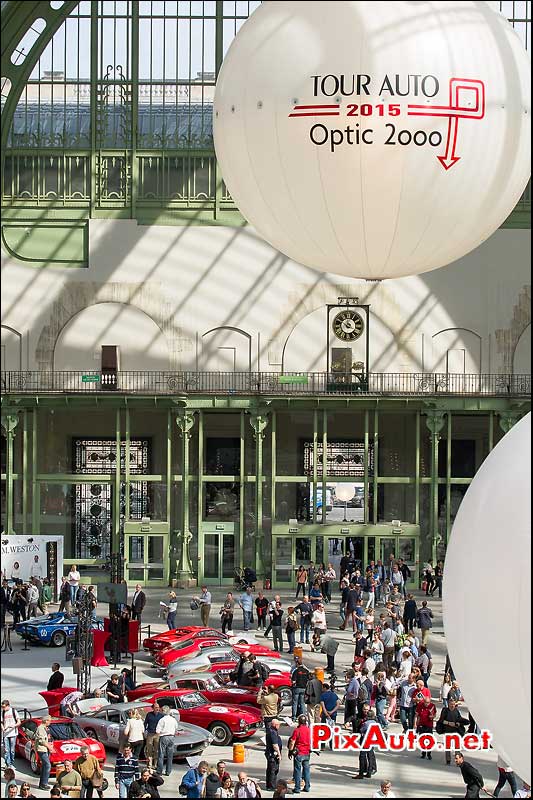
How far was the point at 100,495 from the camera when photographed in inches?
1582

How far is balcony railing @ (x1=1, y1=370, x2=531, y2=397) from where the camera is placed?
133ft

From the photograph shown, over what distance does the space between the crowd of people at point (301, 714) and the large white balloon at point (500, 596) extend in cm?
793

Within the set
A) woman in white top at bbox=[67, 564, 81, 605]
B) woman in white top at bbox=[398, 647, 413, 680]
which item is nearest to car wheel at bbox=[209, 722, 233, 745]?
woman in white top at bbox=[398, 647, 413, 680]

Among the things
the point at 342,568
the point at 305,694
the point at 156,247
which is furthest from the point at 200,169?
the point at 305,694

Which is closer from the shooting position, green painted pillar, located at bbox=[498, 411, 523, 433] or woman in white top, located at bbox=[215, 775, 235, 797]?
woman in white top, located at bbox=[215, 775, 235, 797]

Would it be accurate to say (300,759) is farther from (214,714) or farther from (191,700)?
(191,700)

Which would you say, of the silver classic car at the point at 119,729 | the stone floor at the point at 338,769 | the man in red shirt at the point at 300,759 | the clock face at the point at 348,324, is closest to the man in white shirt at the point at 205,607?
the stone floor at the point at 338,769

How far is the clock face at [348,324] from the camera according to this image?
41.2 meters

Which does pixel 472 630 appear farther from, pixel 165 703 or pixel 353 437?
pixel 353 437

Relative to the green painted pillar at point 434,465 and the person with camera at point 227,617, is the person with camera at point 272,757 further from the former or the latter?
the green painted pillar at point 434,465

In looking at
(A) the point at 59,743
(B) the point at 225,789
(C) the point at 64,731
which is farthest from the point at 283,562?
(B) the point at 225,789

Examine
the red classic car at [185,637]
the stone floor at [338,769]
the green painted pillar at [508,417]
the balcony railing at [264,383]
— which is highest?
the balcony railing at [264,383]

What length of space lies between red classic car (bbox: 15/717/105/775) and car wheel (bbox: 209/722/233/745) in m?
2.01

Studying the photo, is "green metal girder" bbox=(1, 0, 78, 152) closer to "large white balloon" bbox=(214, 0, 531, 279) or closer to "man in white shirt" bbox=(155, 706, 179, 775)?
"man in white shirt" bbox=(155, 706, 179, 775)
